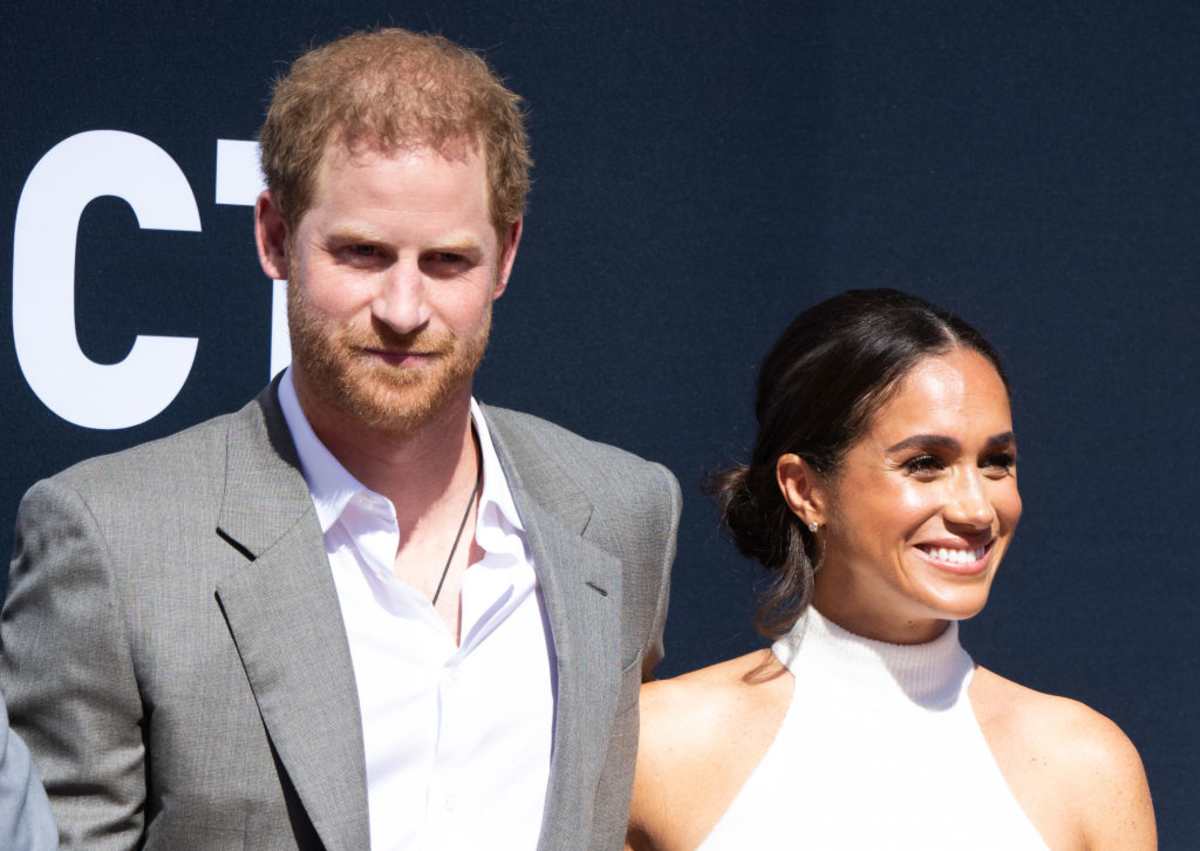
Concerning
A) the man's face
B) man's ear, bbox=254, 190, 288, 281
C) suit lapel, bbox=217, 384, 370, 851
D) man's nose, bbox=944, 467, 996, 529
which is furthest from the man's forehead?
man's nose, bbox=944, 467, 996, 529

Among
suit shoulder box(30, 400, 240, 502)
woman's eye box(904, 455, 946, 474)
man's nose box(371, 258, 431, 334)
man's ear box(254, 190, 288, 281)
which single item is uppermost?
man's ear box(254, 190, 288, 281)

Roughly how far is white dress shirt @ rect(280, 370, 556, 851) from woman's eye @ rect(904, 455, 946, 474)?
0.58 meters

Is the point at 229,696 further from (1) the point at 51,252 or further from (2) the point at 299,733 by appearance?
(1) the point at 51,252

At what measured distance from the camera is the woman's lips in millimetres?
2184

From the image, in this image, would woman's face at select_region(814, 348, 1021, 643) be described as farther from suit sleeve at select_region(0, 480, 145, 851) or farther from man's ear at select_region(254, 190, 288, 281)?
suit sleeve at select_region(0, 480, 145, 851)

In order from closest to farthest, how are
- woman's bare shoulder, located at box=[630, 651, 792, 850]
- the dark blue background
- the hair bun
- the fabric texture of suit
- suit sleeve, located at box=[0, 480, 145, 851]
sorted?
the fabric texture of suit < suit sleeve, located at box=[0, 480, 145, 851] < woman's bare shoulder, located at box=[630, 651, 792, 850] < the hair bun < the dark blue background

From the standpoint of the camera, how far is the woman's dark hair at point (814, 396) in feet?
7.45

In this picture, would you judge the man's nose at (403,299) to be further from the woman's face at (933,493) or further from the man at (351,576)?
the woman's face at (933,493)

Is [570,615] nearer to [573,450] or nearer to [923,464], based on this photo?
[573,450]

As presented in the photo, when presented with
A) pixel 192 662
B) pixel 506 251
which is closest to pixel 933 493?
pixel 506 251

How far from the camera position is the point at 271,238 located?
190 centimetres

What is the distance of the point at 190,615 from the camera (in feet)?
5.60

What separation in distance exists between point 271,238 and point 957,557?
98cm

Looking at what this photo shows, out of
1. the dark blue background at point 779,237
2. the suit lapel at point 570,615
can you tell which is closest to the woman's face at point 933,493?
the suit lapel at point 570,615
